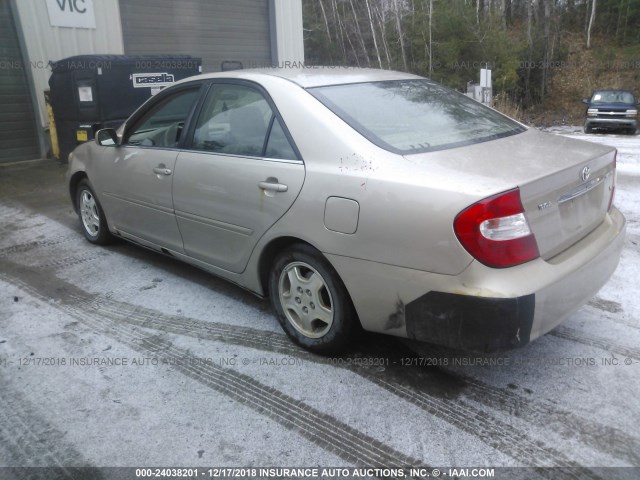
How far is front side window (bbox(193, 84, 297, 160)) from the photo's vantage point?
123 inches

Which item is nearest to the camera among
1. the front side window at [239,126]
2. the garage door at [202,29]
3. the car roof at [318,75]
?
the front side window at [239,126]

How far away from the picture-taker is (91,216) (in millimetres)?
5129

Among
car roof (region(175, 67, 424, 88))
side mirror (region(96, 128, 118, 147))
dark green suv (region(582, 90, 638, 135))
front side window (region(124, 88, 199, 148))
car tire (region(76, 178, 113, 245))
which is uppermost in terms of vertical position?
car roof (region(175, 67, 424, 88))

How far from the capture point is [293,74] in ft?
11.3

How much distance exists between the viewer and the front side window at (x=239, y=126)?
3137 millimetres

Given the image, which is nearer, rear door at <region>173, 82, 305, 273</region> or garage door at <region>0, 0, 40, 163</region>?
rear door at <region>173, 82, 305, 273</region>

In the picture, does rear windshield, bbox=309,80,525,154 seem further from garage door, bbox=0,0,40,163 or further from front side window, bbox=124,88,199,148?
garage door, bbox=0,0,40,163

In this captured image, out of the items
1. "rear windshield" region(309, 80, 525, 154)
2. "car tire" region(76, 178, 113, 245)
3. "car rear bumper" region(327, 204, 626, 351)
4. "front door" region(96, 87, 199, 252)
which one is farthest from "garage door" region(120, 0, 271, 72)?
"car rear bumper" region(327, 204, 626, 351)

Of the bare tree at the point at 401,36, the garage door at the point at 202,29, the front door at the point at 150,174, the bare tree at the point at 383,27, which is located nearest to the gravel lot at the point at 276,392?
the front door at the point at 150,174

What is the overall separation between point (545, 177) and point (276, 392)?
1.67 metres

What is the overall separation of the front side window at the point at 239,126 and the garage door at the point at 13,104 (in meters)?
8.10

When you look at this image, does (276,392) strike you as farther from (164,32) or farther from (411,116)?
(164,32)

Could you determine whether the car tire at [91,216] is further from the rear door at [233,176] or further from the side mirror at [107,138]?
the rear door at [233,176]

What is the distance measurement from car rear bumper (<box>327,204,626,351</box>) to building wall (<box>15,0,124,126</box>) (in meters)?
9.56
